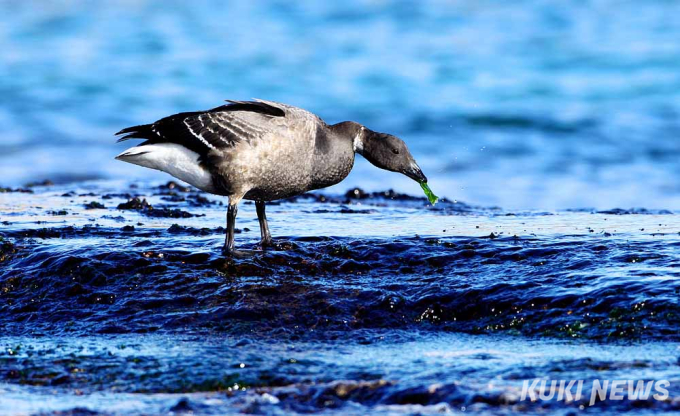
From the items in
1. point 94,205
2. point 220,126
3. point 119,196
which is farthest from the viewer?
point 119,196

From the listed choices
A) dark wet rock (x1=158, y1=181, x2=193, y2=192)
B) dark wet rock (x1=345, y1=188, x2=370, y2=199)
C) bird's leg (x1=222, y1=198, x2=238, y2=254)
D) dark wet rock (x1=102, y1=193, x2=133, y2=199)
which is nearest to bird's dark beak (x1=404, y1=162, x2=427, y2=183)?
bird's leg (x1=222, y1=198, x2=238, y2=254)

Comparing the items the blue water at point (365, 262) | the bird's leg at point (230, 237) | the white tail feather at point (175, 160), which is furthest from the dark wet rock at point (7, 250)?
the bird's leg at point (230, 237)

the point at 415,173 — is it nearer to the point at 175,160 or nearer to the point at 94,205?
the point at 175,160

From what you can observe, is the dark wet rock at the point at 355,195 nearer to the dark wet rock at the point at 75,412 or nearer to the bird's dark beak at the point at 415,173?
the bird's dark beak at the point at 415,173

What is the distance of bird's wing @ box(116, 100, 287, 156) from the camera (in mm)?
8188

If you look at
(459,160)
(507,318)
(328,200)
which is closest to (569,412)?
(507,318)

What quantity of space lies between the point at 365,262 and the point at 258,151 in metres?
1.44

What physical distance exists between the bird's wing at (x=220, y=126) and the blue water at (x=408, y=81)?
20.6 ft

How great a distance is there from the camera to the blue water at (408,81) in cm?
1579

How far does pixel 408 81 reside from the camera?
22203mm

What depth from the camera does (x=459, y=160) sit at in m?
16.6

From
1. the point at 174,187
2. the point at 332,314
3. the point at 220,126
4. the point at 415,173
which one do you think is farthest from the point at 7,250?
the point at 174,187

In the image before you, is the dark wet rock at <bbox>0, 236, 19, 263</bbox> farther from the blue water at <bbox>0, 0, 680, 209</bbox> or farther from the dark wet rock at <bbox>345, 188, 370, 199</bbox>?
the blue water at <bbox>0, 0, 680, 209</bbox>

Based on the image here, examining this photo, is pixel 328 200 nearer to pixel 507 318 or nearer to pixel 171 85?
pixel 507 318
